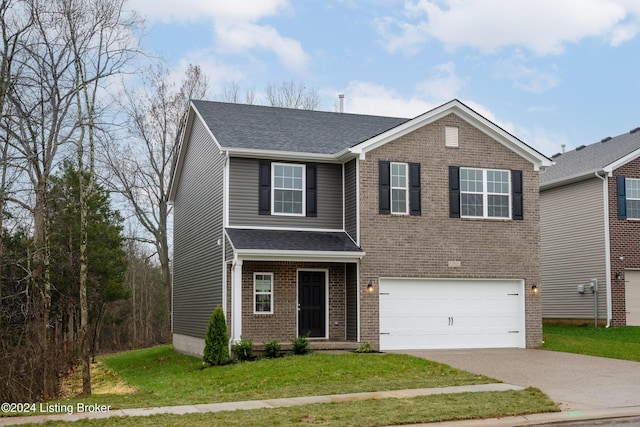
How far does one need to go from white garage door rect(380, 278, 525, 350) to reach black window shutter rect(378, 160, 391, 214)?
6.57 feet

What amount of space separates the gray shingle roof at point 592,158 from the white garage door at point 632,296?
3880mm

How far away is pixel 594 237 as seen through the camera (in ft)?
89.8

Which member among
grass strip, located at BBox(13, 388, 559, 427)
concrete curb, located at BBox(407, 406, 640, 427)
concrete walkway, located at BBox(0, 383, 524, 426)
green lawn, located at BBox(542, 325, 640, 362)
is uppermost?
green lawn, located at BBox(542, 325, 640, 362)

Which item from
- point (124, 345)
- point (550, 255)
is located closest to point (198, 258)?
point (550, 255)

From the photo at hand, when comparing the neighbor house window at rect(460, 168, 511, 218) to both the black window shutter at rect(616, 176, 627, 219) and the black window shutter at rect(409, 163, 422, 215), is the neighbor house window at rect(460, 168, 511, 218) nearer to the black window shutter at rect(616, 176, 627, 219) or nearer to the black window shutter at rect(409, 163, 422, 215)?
the black window shutter at rect(409, 163, 422, 215)

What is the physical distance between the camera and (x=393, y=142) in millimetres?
22047

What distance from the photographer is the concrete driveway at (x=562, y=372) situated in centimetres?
1335

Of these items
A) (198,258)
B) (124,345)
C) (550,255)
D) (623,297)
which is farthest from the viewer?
(124,345)

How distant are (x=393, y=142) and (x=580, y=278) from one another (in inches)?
415

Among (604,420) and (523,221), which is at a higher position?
(523,221)

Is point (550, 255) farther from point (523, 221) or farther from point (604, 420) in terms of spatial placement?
point (604, 420)

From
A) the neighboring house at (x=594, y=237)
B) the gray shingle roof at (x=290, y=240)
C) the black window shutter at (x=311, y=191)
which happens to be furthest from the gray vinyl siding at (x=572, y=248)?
the black window shutter at (x=311, y=191)

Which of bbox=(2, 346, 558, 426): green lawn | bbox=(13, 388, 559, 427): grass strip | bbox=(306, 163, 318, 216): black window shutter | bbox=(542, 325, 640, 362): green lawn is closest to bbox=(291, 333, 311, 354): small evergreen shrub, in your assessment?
bbox=(2, 346, 558, 426): green lawn

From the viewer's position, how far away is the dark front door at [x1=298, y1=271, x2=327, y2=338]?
21688 mm
